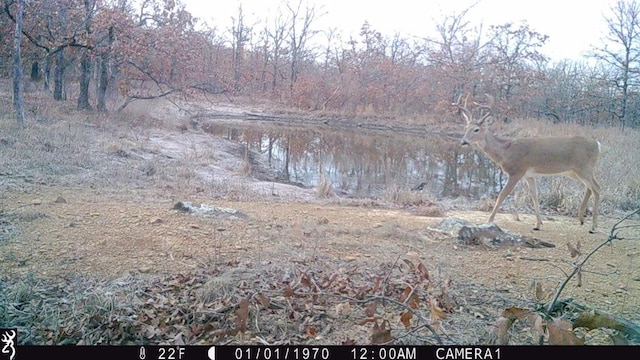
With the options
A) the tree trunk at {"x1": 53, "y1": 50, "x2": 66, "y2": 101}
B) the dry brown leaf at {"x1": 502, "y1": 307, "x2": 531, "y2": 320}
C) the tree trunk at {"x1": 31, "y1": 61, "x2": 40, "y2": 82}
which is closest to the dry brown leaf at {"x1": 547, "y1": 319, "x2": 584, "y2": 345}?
the dry brown leaf at {"x1": 502, "y1": 307, "x2": 531, "y2": 320}

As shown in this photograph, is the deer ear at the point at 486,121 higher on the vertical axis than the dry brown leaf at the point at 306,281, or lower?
higher

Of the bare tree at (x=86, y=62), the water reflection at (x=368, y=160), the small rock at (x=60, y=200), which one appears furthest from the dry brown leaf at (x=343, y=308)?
the bare tree at (x=86, y=62)

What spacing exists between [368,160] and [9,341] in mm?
17205

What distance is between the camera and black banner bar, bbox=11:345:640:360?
2697 millimetres

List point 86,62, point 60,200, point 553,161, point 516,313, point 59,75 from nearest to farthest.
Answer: point 516,313 < point 60,200 < point 553,161 < point 86,62 < point 59,75

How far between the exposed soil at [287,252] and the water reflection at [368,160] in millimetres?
6191

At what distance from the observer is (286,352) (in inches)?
111

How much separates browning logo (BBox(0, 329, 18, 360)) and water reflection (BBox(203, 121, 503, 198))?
9903 mm

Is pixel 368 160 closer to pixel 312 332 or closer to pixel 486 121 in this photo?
pixel 486 121

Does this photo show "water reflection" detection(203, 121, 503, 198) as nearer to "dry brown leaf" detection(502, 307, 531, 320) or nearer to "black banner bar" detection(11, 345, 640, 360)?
"black banner bar" detection(11, 345, 640, 360)

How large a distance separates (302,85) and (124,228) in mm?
37733

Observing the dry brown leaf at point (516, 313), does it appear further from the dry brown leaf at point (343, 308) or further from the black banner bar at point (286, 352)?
the dry brown leaf at point (343, 308)

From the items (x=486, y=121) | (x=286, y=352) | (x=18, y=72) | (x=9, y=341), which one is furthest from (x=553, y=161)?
(x=18, y=72)

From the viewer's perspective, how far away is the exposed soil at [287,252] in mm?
3814
